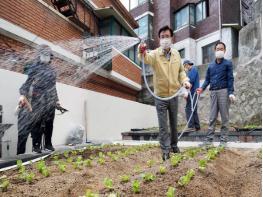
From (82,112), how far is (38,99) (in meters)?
3.85

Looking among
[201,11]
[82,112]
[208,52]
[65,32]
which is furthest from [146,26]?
[82,112]

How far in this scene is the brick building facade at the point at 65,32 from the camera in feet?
29.4

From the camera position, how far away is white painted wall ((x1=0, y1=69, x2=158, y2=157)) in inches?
265

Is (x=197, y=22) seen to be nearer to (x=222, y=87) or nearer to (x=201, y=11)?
(x=201, y=11)

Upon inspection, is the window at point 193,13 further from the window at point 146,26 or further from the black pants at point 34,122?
the black pants at point 34,122

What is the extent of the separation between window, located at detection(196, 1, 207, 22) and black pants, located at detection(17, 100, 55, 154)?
18.9 m

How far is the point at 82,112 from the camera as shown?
10195 mm

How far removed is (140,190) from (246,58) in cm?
1220

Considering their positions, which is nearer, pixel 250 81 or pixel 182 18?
pixel 250 81

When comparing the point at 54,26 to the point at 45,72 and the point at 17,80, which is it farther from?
the point at 45,72

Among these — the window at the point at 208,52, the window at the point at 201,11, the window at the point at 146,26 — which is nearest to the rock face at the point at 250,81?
the window at the point at 208,52

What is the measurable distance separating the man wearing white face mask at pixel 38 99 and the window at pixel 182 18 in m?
18.6

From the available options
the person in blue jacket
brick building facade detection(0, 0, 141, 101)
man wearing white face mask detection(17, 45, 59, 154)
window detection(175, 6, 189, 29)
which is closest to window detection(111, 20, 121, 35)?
brick building facade detection(0, 0, 141, 101)

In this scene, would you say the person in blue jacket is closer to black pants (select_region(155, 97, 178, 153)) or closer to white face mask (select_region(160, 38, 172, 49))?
black pants (select_region(155, 97, 178, 153))
